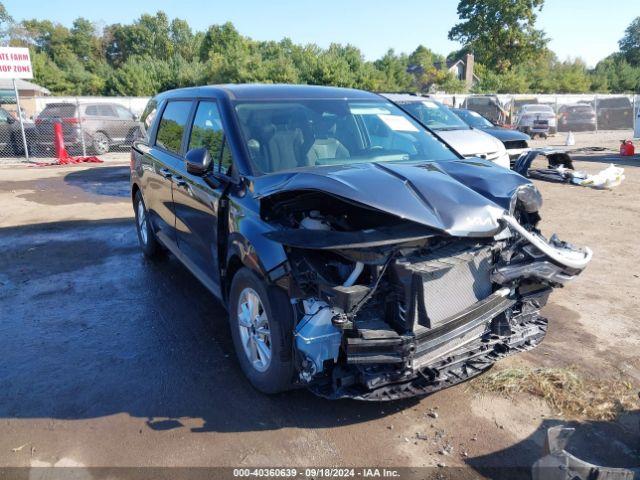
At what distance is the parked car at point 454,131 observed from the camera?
9227 mm

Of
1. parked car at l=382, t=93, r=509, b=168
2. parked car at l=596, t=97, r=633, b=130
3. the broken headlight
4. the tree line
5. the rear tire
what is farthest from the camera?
the tree line

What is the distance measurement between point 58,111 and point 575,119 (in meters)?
23.5

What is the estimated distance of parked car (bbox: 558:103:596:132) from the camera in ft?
85.9

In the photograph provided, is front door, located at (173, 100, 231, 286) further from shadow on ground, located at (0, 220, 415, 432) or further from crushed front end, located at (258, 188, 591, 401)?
crushed front end, located at (258, 188, 591, 401)

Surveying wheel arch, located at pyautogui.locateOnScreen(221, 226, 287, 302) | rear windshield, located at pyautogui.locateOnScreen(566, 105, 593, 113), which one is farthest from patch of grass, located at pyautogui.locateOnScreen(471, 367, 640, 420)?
rear windshield, located at pyautogui.locateOnScreen(566, 105, 593, 113)

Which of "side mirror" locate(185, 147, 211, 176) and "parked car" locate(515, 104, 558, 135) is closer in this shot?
"side mirror" locate(185, 147, 211, 176)

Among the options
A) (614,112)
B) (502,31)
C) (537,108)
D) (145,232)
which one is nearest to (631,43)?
(502,31)

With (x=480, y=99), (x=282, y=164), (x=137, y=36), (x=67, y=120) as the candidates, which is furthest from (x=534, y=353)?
A: (x=137, y=36)

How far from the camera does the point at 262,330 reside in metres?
3.33

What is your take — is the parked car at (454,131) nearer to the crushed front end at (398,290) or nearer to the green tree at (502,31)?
the crushed front end at (398,290)

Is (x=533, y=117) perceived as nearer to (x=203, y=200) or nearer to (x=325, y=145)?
(x=325, y=145)

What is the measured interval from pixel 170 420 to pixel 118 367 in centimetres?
88

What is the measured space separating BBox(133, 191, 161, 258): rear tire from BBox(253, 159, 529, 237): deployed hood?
3149 mm

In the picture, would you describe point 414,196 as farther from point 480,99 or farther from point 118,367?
point 480,99
